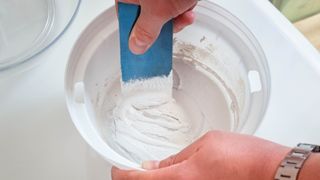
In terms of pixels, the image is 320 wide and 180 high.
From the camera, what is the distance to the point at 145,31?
600mm

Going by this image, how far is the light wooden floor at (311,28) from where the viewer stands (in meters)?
1.03

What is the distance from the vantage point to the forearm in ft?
1.50

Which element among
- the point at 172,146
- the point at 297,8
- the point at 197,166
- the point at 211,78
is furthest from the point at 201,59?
the point at 297,8

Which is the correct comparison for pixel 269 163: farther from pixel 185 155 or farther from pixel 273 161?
pixel 185 155

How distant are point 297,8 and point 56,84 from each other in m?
0.59

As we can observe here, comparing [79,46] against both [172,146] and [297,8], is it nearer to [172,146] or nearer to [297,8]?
[172,146]

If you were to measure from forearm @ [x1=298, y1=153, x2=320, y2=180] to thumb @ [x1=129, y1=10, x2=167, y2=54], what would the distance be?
0.25 meters

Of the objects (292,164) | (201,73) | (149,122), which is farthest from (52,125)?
(292,164)

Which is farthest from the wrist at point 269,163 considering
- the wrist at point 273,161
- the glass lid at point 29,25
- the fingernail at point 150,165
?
the glass lid at point 29,25

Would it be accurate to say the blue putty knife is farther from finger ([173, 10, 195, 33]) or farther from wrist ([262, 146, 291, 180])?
wrist ([262, 146, 291, 180])

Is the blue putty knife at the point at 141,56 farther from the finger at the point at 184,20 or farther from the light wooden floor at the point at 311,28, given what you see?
the light wooden floor at the point at 311,28

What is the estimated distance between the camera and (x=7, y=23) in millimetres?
801

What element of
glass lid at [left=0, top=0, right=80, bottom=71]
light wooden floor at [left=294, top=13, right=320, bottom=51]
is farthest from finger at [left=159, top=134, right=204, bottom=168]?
light wooden floor at [left=294, top=13, right=320, bottom=51]

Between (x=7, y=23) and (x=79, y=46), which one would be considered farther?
(x=7, y=23)
